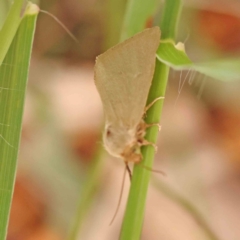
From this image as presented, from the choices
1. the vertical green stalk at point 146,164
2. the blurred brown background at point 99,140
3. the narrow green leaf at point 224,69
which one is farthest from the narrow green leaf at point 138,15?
the blurred brown background at point 99,140

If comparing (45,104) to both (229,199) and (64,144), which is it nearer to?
(64,144)

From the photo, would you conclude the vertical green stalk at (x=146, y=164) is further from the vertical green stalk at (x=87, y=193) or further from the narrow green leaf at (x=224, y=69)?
the vertical green stalk at (x=87, y=193)

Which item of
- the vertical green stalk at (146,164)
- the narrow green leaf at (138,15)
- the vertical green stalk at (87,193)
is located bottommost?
the vertical green stalk at (87,193)

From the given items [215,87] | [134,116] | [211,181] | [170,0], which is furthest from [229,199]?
[170,0]

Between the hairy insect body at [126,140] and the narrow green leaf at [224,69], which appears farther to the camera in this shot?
the hairy insect body at [126,140]

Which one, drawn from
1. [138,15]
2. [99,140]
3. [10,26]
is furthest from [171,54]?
[99,140]

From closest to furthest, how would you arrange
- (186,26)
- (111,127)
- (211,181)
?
1. (111,127)
2. (186,26)
3. (211,181)

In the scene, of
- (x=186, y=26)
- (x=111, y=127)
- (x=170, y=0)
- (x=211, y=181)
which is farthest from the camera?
(x=211, y=181)
